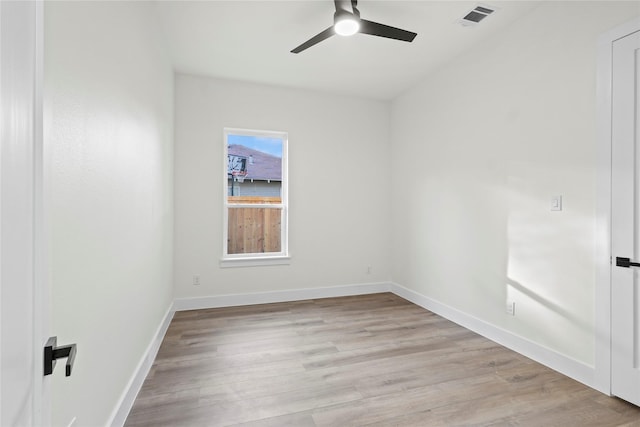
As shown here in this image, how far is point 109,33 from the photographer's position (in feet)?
5.12

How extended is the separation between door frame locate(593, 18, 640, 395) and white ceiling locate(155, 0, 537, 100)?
2.70 feet

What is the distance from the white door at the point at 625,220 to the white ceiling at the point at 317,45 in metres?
0.99

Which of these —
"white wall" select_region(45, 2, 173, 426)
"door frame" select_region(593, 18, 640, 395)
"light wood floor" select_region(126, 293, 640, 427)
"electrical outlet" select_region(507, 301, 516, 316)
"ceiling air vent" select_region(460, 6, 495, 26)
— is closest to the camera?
"white wall" select_region(45, 2, 173, 426)

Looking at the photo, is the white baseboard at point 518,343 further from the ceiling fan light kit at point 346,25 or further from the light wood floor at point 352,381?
the ceiling fan light kit at point 346,25

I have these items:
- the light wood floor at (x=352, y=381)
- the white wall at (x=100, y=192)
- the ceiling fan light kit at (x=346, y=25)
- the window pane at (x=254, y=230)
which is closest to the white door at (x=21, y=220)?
the white wall at (x=100, y=192)

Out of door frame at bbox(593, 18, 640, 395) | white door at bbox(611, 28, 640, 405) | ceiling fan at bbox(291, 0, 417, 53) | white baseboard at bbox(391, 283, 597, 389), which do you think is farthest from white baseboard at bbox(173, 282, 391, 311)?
ceiling fan at bbox(291, 0, 417, 53)

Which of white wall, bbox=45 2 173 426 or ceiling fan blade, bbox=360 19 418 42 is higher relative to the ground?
ceiling fan blade, bbox=360 19 418 42

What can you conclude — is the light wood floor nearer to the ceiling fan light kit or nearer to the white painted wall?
the white painted wall

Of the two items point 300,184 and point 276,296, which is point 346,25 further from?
point 276,296

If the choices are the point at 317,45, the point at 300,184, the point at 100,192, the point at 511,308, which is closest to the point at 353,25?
the point at 317,45

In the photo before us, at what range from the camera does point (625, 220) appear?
200 centimetres

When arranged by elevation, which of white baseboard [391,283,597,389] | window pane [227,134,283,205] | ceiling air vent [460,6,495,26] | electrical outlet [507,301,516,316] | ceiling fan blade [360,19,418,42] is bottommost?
white baseboard [391,283,597,389]

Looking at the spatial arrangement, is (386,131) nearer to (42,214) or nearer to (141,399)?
(141,399)

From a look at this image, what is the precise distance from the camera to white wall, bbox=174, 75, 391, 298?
386cm
